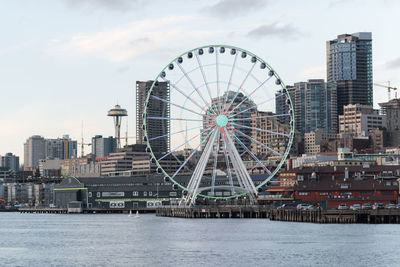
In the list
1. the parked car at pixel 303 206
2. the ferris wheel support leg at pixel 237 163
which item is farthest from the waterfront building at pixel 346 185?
the ferris wheel support leg at pixel 237 163

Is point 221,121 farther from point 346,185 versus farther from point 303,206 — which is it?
point 346,185

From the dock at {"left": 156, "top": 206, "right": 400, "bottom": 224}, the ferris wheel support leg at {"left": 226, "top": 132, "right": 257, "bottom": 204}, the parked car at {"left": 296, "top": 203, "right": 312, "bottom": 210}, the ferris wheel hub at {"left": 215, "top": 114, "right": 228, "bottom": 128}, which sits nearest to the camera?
the dock at {"left": 156, "top": 206, "right": 400, "bottom": 224}

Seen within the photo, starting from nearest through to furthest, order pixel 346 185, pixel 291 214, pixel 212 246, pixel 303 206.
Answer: pixel 212 246 < pixel 291 214 < pixel 303 206 < pixel 346 185

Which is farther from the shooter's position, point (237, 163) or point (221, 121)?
point (237, 163)

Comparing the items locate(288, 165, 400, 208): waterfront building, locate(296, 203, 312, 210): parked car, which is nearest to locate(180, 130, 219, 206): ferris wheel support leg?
locate(296, 203, 312, 210): parked car

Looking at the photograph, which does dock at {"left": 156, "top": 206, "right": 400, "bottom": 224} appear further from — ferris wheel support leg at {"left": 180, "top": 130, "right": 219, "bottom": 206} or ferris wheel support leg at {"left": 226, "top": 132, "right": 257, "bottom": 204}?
ferris wheel support leg at {"left": 226, "top": 132, "right": 257, "bottom": 204}

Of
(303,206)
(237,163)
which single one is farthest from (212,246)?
(303,206)

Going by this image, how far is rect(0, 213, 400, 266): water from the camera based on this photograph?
306 feet

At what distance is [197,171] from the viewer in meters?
164

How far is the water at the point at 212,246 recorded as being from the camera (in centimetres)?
9331

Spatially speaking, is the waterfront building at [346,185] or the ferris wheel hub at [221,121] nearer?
the ferris wheel hub at [221,121]

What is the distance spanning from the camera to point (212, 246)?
355ft

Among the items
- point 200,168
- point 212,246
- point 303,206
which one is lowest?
point 212,246

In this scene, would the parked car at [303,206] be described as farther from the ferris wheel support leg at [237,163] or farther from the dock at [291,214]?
the ferris wheel support leg at [237,163]
